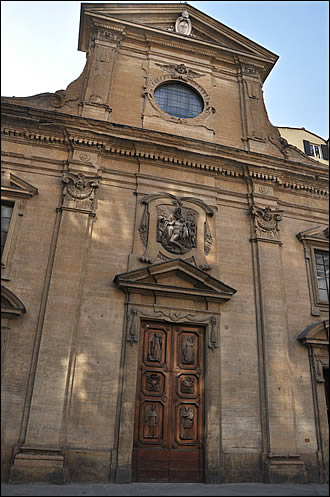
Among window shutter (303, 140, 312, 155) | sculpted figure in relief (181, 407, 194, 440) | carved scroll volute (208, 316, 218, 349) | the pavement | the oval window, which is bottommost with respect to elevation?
the pavement

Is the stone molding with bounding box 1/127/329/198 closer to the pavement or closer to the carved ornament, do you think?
the carved ornament

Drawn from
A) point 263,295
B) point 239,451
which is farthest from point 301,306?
point 239,451

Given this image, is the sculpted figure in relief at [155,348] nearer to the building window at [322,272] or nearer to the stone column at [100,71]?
the building window at [322,272]

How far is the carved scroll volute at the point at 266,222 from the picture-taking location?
1211 cm

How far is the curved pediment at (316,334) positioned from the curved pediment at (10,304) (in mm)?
7288

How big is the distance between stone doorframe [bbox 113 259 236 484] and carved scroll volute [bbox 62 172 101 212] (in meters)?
2.31

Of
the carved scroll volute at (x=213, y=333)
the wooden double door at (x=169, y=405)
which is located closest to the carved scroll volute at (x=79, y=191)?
the wooden double door at (x=169, y=405)

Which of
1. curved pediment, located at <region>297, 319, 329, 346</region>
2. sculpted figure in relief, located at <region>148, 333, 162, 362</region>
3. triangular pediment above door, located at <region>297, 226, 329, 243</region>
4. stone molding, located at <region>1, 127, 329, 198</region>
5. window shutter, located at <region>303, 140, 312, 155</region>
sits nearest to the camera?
sculpted figure in relief, located at <region>148, 333, 162, 362</region>

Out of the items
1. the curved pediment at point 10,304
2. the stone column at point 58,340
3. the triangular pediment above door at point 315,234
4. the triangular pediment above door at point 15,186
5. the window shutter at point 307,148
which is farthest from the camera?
the window shutter at point 307,148

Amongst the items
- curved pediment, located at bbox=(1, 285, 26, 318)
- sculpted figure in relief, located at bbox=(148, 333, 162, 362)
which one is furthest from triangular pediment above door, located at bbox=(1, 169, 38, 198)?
sculpted figure in relief, located at bbox=(148, 333, 162, 362)

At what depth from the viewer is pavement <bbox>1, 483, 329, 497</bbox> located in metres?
7.35

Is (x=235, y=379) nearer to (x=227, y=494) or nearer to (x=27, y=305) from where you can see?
(x=227, y=494)

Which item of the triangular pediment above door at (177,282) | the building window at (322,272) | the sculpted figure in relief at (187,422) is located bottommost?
the sculpted figure in relief at (187,422)

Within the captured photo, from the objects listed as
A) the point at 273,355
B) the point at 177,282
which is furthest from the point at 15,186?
the point at 273,355
